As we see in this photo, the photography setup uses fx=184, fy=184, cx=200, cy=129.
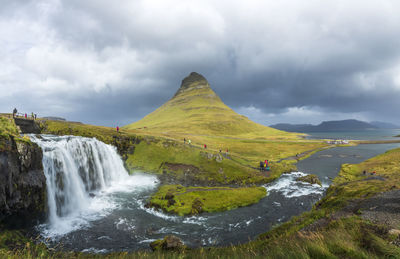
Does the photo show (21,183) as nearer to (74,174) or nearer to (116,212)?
(74,174)

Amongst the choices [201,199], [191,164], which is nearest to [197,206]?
[201,199]

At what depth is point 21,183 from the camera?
81.3 ft

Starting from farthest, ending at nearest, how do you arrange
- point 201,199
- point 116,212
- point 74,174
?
point 201,199 → point 74,174 → point 116,212

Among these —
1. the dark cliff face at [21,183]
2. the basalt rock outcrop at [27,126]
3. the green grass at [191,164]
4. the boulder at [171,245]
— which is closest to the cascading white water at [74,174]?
the dark cliff face at [21,183]

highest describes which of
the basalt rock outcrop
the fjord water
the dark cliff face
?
the basalt rock outcrop

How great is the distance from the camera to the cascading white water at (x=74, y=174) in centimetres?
3048

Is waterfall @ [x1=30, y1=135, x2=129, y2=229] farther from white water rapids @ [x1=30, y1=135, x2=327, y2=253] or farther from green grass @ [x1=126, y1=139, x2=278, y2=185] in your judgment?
green grass @ [x1=126, y1=139, x2=278, y2=185]

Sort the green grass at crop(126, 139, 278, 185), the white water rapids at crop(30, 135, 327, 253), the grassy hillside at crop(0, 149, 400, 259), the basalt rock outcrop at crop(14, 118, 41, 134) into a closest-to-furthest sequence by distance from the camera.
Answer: the grassy hillside at crop(0, 149, 400, 259)
the white water rapids at crop(30, 135, 327, 253)
the basalt rock outcrop at crop(14, 118, 41, 134)
the green grass at crop(126, 139, 278, 185)

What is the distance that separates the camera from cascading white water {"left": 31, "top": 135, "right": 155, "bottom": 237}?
30483mm

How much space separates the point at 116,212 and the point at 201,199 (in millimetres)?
15443

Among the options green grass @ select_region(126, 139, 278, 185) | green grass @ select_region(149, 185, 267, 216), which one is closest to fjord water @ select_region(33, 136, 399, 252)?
green grass @ select_region(149, 185, 267, 216)

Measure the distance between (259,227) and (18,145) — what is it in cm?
3647

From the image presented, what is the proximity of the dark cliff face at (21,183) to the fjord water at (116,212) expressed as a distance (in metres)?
2.17

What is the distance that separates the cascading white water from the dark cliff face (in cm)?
208
